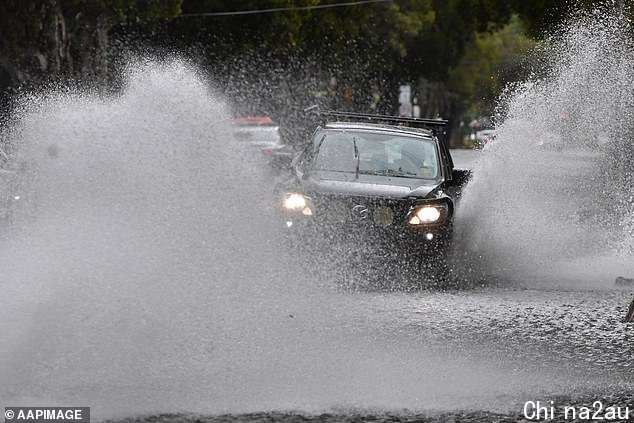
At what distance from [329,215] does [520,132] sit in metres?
7.08

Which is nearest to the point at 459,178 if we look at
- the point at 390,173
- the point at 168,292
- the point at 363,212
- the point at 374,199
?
the point at 390,173

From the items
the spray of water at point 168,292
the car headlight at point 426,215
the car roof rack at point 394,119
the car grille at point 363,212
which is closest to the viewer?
the spray of water at point 168,292

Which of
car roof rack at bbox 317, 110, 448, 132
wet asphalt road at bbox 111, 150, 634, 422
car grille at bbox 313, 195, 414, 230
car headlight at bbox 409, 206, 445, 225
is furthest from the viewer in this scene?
car roof rack at bbox 317, 110, 448, 132

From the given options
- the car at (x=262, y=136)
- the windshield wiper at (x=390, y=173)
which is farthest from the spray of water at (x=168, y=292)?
the car at (x=262, y=136)

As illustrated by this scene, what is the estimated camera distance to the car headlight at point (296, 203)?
40.1ft

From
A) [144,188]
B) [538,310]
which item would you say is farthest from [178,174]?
[538,310]

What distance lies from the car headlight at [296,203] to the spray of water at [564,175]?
69.4 inches

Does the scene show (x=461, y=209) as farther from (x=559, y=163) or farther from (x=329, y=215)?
(x=559, y=163)

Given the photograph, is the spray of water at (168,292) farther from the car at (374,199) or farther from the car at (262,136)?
the car at (262,136)

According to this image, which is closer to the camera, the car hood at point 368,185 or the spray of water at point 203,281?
the spray of water at point 203,281

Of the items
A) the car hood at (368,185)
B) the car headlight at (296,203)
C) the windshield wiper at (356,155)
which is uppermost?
the windshield wiper at (356,155)

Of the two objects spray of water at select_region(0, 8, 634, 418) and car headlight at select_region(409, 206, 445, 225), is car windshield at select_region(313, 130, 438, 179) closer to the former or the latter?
spray of water at select_region(0, 8, 634, 418)

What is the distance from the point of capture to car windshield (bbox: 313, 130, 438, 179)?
43.2 ft

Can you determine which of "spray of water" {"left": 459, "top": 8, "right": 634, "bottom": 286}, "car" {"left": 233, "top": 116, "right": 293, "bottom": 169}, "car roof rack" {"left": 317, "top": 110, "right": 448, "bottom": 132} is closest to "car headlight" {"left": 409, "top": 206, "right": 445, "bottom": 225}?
"spray of water" {"left": 459, "top": 8, "right": 634, "bottom": 286}
